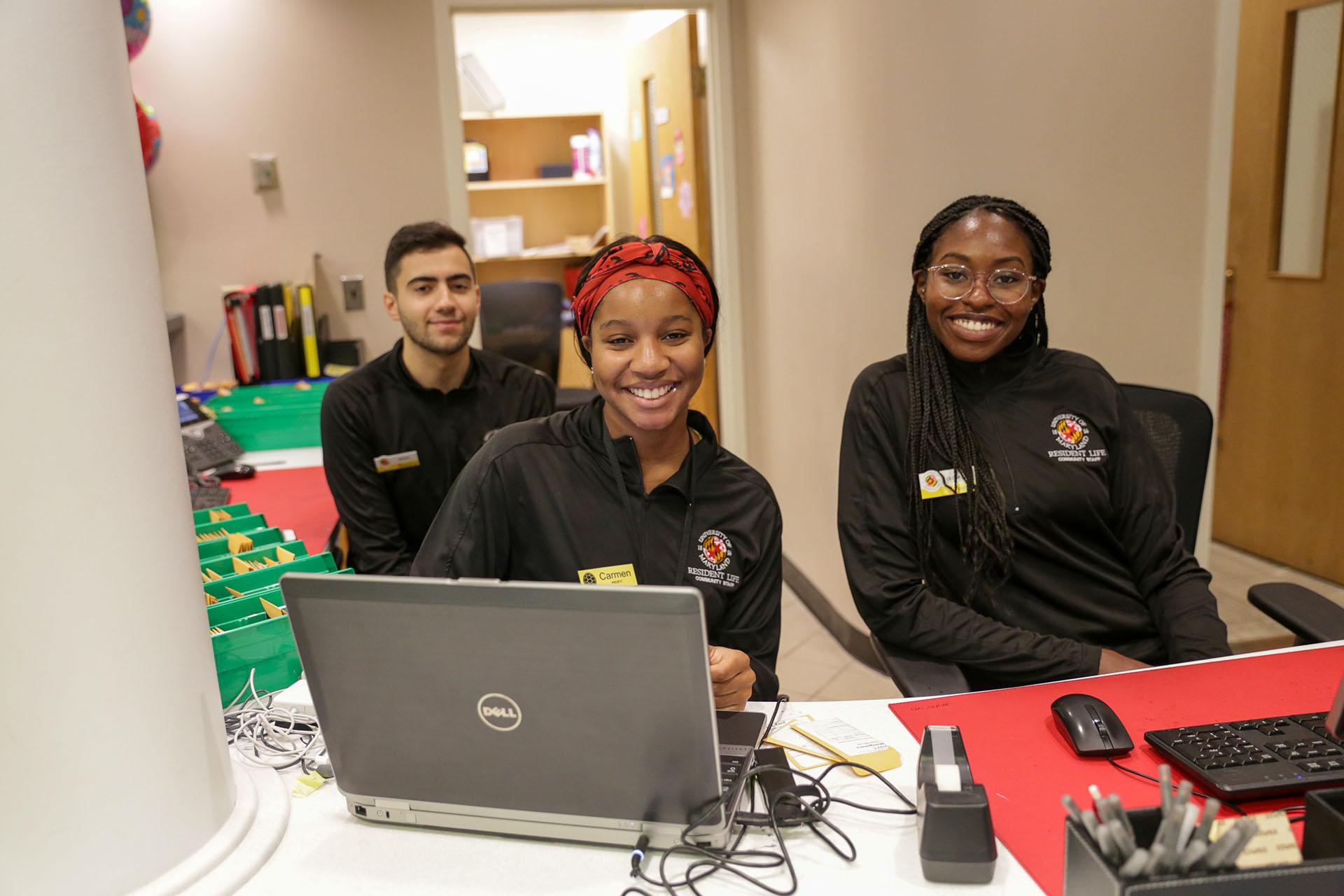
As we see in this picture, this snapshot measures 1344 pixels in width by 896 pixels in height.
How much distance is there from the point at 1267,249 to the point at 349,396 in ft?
10.8

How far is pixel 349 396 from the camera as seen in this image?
2.55 metres

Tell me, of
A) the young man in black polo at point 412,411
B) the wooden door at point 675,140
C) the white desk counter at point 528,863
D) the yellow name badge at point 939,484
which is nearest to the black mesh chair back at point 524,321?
the wooden door at point 675,140

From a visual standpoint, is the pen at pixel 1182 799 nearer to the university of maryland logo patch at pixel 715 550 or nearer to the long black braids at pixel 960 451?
the university of maryland logo patch at pixel 715 550

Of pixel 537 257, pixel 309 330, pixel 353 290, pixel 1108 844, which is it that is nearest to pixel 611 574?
pixel 1108 844

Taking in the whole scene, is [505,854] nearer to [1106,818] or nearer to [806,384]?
[1106,818]

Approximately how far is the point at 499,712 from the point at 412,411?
62.7 inches

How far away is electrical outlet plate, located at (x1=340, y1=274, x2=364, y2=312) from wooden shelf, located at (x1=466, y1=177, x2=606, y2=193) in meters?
2.38

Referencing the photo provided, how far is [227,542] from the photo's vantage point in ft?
6.36

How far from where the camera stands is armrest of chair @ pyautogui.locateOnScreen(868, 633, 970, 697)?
161cm

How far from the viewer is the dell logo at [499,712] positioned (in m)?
1.11

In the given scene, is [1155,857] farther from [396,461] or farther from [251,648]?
[396,461]

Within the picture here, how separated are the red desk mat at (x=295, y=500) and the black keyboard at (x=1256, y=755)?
5.90 ft

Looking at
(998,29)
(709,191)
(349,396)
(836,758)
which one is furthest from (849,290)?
(836,758)

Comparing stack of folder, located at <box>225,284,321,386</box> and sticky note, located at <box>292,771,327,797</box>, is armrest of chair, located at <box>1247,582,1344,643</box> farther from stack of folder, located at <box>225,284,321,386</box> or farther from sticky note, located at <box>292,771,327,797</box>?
stack of folder, located at <box>225,284,321,386</box>
